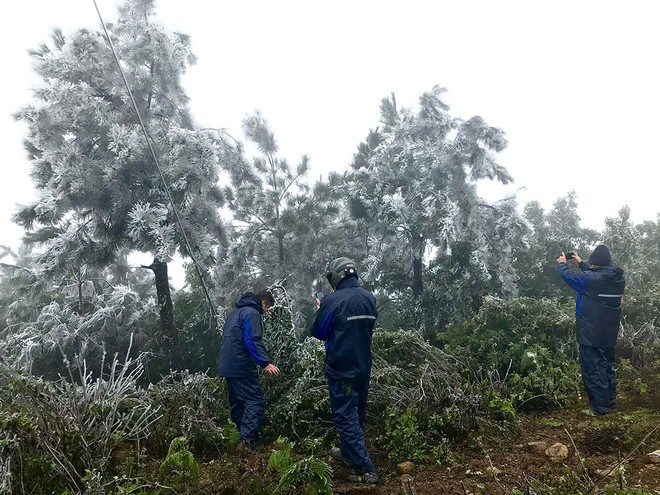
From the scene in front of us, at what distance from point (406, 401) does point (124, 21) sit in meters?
12.7

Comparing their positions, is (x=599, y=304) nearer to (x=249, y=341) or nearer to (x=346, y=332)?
(x=346, y=332)

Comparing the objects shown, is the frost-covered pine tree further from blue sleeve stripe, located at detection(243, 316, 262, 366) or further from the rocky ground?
the rocky ground

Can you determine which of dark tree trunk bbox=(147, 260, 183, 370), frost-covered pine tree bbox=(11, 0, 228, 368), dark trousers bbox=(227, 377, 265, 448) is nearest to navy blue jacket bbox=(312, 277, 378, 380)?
dark trousers bbox=(227, 377, 265, 448)

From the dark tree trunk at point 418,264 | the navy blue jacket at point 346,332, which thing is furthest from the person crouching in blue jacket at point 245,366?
the dark tree trunk at point 418,264

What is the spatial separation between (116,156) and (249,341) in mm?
8815

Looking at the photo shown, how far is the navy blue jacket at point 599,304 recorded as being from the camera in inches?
179

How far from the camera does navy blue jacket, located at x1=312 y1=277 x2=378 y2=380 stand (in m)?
3.54

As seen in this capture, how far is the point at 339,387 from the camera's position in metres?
3.56

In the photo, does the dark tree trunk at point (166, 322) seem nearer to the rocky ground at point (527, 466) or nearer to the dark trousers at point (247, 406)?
the dark trousers at point (247, 406)

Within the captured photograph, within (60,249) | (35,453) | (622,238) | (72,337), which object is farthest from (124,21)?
(622,238)

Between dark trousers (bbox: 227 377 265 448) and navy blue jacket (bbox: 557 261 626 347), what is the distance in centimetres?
327

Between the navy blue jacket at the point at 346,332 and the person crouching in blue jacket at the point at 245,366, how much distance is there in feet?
2.33

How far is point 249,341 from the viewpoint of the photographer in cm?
420

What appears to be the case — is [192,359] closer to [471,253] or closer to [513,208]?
[471,253]
